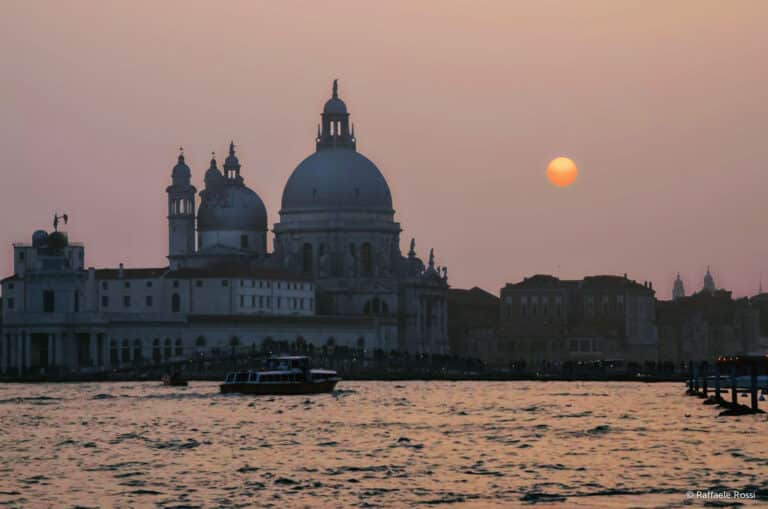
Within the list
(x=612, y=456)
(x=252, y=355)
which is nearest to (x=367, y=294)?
(x=252, y=355)

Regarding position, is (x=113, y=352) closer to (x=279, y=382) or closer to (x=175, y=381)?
(x=175, y=381)

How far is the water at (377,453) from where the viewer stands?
50594 millimetres

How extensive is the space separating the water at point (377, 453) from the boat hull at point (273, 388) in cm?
1307

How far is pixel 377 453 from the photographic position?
206 ft

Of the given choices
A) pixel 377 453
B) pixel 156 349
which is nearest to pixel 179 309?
pixel 156 349

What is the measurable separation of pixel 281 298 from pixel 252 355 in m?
27.8

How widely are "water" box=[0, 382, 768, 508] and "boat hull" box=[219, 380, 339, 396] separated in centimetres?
1307

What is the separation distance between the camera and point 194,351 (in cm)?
17288

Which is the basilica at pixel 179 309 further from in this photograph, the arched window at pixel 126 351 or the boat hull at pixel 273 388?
the boat hull at pixel 273 388

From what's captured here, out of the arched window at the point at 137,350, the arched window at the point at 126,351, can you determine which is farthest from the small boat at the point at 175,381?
the arched window at the point at 137,350

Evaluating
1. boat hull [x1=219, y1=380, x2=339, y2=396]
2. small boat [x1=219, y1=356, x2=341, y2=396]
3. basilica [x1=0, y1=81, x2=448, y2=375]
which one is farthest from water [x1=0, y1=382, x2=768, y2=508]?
basilica [x1=0, y1=81, x2=448, y2=375]

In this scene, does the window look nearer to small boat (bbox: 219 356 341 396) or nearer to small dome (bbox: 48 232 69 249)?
small dome (bbox: 48 232 69 249)

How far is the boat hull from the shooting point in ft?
370

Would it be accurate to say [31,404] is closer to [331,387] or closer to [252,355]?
[331,387]
